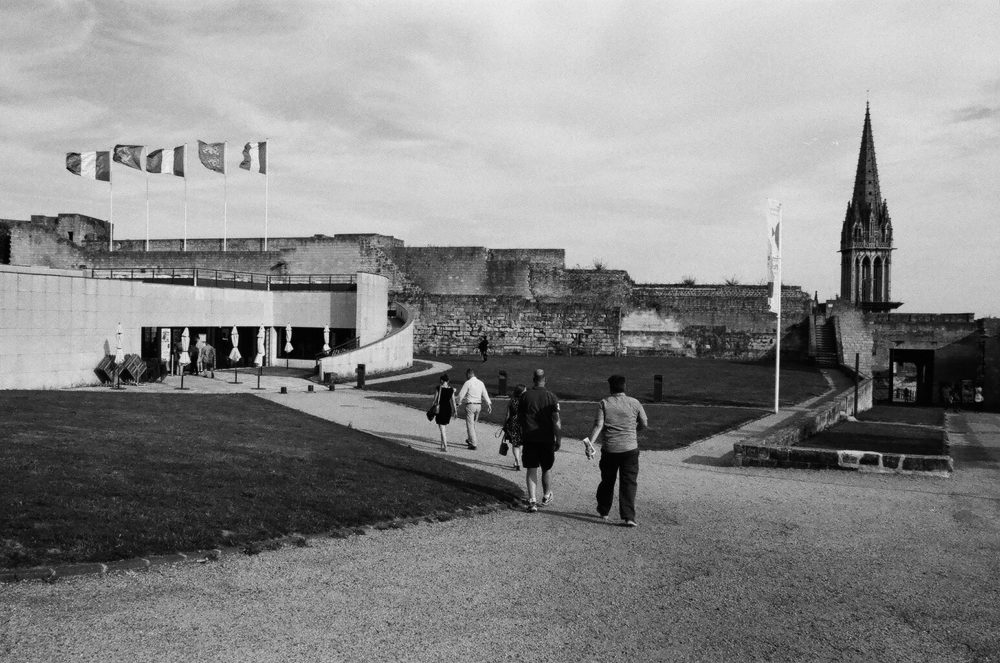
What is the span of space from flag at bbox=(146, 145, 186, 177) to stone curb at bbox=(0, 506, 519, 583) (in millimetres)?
40259

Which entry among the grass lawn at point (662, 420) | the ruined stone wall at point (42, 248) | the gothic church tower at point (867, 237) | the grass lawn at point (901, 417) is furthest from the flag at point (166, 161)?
the gothic church tower at point (867, 237)

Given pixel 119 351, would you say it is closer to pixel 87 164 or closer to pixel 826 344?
pixel 87 164

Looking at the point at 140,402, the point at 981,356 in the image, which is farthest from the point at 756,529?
the point at 981,356

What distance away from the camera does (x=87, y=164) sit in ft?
143

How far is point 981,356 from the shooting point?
125ft

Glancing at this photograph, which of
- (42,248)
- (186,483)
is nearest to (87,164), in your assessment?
(42,248)

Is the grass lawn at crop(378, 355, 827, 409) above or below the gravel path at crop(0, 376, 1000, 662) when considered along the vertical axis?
above

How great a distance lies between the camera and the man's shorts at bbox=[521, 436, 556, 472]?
373 inches

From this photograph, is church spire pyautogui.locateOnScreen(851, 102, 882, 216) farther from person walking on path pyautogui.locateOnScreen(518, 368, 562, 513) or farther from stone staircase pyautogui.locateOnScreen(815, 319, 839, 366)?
person walking on path pyautogui.locateOnScreen(518, 368, 562, 513)

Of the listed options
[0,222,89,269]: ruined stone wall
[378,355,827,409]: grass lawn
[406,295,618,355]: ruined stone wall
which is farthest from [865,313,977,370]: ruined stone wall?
[0,222,89,269]: ruined stone wall

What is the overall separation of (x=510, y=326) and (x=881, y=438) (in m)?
28.0

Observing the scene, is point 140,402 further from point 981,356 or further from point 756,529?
point 981,356

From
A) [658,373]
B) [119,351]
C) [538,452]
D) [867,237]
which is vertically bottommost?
[658,373]

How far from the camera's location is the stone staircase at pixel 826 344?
38.7 meters
